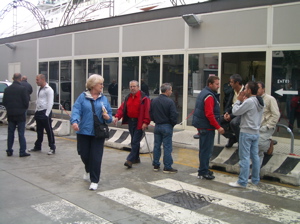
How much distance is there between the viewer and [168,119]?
7137 mm

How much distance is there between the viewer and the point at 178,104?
12.8 m

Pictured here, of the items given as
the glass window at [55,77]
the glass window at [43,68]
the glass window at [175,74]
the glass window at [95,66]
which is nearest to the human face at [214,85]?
the glass window at [175,74]

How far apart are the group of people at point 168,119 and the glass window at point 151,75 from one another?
579 cm

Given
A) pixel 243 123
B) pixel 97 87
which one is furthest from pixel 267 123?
pixel 97 87

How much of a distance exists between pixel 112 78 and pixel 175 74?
11.7 feet

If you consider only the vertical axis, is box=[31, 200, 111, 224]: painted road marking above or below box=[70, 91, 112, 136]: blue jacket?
below

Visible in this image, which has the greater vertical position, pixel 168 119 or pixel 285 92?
pixel 285 92

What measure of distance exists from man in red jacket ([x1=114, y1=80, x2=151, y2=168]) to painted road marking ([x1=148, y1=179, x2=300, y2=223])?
135 cm

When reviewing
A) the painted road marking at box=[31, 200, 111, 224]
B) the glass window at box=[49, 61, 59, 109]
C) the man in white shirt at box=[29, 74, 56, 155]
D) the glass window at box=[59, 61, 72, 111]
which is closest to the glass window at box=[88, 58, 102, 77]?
the glass window at box=[59, 61, 72, 111]

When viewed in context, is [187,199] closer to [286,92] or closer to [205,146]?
[205,146]

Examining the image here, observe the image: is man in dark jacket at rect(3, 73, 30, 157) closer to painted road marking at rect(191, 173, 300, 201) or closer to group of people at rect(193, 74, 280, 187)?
group of people at rect(193, 74, 280, 187)

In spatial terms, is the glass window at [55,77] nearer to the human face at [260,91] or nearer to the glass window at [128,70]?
the glass window at [128,70]

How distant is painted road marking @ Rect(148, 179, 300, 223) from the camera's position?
4.94 m

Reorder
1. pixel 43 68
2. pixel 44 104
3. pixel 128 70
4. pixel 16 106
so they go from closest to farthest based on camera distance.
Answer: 1. pixel 16 106
2. pixel 44 104
3. pixel 128 70
4. pixel 43 68
